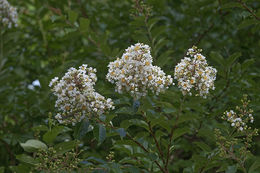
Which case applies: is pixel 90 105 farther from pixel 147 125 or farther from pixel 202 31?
pixel 202 31

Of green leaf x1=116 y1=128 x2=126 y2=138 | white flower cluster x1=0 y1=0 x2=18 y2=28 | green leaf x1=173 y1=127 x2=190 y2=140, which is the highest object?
white flower cluster x1=0 y1=0 x2=18 y2=28

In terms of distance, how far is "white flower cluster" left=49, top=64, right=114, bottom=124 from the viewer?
1578mm

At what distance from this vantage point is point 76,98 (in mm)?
1573

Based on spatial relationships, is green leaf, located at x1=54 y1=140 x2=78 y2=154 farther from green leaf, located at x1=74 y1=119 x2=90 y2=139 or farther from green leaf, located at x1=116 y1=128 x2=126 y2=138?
green leaf, located at x1=116 y1=128 x2=126 y2=138

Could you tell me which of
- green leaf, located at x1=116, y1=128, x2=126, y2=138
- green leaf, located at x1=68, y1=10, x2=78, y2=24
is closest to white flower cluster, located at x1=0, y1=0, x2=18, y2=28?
green leaf, located at x1=68, y1=10, x2=78, y2=24

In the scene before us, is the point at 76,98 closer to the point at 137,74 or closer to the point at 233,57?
the point at 137,74

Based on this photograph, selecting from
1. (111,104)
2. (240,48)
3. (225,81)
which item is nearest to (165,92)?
(111,104)

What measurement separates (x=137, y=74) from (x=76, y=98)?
319mm

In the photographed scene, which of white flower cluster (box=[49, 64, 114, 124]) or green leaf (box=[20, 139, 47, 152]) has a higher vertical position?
white flower cluster (box=[49, 64, 114, 124])

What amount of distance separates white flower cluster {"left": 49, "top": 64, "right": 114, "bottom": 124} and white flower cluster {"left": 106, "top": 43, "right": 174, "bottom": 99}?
0.47 feet

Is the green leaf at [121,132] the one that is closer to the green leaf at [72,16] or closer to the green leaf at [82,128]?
Result: the green leaf at [82,128]

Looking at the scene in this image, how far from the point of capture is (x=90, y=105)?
1.59 metres

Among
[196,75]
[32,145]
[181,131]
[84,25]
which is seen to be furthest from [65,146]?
[84,25]

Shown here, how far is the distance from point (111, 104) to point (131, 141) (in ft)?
0.88
